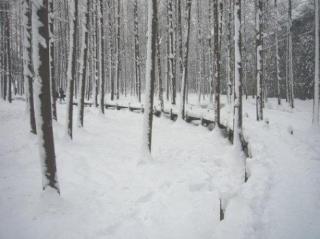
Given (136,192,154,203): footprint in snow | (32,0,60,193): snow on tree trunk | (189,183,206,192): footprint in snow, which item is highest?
(32,0,60,193): snow on tree trunk

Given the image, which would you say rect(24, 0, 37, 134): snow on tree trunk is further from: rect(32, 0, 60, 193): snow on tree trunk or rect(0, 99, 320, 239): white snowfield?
rect(32, 0, 60, 193): snow on tree trunk

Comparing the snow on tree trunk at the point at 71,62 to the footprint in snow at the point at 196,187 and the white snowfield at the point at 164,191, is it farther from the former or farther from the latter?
the footprint in snow at the point at 196,187

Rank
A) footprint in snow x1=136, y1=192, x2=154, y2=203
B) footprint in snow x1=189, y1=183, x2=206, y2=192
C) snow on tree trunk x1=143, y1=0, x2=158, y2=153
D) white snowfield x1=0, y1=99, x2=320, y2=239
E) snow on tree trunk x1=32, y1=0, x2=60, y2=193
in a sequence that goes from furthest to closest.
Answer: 1. snow on tree trunk x1=143, y1=0, x2=158, y2=153
2. footprint in snow x1=189, y1=183, x2=206, y2=192
3. footprint in snow x1=136, y1=192, x2=154, y2=203
4. snow on tree trunk x1=32, y1=0, x2=60, y2=193
5. white snowfield x1=0, y1=99, x2=320, y2=239

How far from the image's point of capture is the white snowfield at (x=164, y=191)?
5168 millimetres

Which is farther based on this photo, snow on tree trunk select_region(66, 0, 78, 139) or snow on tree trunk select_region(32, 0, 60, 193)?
snow on tree trunk select_region(66, 0, 78, 139)

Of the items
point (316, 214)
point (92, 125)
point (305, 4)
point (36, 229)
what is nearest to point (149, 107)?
point (36, 229)

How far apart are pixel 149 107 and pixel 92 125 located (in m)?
8.40

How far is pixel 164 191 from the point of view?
7.20m

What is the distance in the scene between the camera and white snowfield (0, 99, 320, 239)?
203 inches

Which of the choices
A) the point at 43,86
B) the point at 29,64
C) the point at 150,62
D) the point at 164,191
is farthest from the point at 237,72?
the point at 29,64

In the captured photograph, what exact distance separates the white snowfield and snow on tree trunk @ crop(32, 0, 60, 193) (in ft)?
1.81

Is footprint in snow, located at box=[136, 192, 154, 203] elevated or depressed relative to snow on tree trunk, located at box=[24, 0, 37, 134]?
depressed

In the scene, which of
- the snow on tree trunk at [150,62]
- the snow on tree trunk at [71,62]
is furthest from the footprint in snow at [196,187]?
the snow on tree trunk at [71,62]

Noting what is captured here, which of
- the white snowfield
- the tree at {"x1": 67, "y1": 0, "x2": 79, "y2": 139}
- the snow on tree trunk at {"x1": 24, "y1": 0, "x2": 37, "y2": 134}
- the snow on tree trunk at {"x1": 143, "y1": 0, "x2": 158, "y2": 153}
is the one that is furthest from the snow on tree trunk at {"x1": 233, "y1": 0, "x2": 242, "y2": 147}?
the snow on tree trunk at {"x1": 24, "y1": 0, "x2": 37, "y2": 134}
